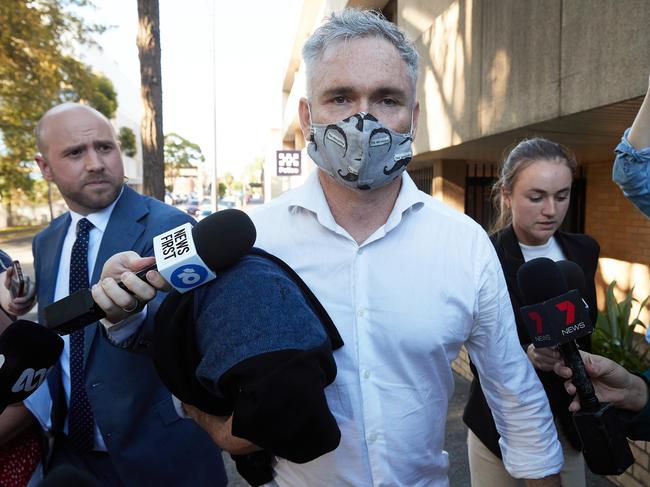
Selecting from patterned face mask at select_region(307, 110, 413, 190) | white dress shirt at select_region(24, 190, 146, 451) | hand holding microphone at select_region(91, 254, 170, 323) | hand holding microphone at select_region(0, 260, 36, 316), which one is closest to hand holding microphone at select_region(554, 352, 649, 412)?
patterned face mask at select_region(307, 110, 413, 190)

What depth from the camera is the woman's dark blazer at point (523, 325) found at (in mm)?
2170

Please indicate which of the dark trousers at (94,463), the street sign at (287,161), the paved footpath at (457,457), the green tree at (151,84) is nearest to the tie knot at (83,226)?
the dark trousers at (94,463)

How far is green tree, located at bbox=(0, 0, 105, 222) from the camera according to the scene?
1181cm

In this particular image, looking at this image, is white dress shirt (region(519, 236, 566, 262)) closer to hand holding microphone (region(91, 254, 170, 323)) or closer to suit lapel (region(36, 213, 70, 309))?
hand holding microphone (region(91, 254, 170, 323))

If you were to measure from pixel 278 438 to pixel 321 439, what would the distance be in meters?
0.09

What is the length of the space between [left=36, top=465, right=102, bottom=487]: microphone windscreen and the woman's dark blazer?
1.77 metres

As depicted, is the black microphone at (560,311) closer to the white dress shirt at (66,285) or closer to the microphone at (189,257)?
the microphone at (189,257)

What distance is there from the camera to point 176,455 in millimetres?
2006

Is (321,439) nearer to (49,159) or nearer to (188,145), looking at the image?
(49,159)

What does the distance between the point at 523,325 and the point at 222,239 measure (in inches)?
60.4

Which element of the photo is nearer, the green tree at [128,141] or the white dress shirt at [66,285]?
the white dress shirt at [66,285]

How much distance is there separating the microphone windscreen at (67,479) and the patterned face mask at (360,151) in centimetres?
110

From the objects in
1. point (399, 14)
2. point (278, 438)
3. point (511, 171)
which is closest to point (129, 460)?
point (278, 438)

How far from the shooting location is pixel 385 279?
1.52m
